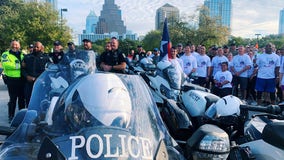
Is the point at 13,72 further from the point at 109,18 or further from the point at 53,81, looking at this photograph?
the point at 109,18

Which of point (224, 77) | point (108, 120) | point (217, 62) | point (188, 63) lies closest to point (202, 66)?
point (217, 62)

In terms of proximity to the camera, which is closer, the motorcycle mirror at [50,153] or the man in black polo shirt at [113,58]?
the motorcycle mirror at [50,153]

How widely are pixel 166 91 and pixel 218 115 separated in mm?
1585

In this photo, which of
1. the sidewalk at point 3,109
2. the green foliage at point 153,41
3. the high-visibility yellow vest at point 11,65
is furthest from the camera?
the green foliage at point 153,41

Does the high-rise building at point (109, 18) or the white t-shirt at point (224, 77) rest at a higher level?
the high-rise building at point (109, 18)

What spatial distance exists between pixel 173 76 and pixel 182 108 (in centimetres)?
84

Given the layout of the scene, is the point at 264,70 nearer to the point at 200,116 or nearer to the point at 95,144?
the point at 200,116

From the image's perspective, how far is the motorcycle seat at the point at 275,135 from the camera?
2584 millimetres

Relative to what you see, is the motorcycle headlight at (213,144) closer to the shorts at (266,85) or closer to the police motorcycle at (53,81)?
the police motorcycle at (53,81)

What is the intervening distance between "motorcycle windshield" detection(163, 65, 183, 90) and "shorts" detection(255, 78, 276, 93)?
4.33m

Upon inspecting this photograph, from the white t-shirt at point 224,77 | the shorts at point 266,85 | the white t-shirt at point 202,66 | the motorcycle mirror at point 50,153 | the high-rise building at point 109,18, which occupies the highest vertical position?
the high-rise building at point 109,18

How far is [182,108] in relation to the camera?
188 inches

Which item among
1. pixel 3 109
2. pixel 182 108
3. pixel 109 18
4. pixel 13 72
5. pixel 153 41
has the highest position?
pixel 109 18

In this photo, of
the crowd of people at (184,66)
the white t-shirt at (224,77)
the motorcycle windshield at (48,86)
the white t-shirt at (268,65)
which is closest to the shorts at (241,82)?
the crowd of people at (184,66)
